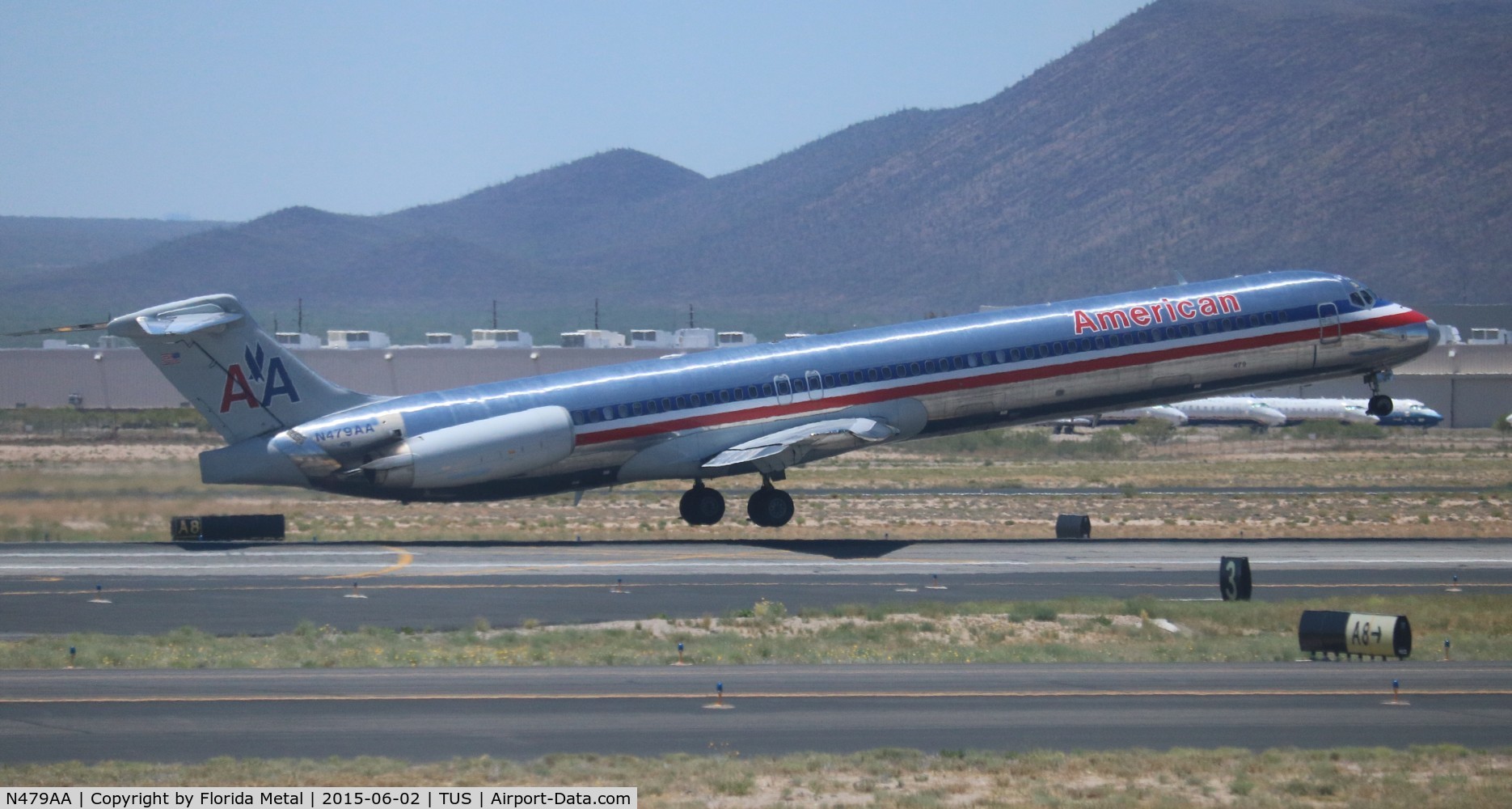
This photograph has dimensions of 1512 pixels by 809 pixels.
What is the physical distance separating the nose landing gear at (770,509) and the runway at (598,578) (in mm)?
2948

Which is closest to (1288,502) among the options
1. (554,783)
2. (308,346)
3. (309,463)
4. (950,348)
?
(950,348)

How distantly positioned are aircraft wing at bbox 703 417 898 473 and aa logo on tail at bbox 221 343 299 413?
1075 cm

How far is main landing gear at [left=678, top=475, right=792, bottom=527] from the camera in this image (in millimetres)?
41531

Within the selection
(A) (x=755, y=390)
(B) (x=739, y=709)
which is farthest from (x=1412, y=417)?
(B) (x=739, y=709)

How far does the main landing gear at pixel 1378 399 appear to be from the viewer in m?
41.7

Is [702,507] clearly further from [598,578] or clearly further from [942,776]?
[942,776]

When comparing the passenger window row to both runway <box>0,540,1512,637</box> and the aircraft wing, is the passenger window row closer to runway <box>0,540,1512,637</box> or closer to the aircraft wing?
the aircraft wing

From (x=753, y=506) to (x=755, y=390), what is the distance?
3.48 meters

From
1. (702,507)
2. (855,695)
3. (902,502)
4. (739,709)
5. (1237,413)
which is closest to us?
(739,709)

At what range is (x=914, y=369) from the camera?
40.7m

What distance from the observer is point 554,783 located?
53.2 feet

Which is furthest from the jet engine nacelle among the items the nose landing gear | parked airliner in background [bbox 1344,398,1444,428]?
parked airliner in background [bbox 1344,398,1444,428]

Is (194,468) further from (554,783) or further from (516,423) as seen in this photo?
(554,783)

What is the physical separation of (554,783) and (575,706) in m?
4.01
